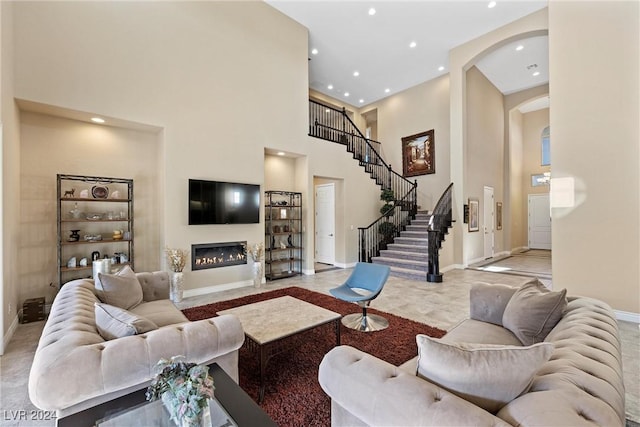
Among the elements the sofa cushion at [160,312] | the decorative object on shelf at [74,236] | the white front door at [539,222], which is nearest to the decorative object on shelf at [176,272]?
the decorative object on shelf at [74,236]

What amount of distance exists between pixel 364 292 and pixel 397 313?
0.66 meters

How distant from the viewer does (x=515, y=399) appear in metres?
1.08

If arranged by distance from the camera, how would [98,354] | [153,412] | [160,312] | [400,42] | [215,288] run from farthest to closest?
[400,42] < [215,288] < [160,312] < [98,354] < [153,412]

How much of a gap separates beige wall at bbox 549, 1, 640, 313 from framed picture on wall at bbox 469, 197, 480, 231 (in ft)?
11.3

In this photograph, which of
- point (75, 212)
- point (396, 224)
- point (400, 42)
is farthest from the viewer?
point (396, 224)

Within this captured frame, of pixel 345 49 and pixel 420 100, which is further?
pixel 420 100

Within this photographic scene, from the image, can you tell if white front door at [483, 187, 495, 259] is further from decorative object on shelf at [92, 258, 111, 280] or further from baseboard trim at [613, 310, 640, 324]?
decorative object on shelf at [92, 258, 111, 280]

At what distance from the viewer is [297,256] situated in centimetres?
701

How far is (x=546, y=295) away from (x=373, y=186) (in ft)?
21.2

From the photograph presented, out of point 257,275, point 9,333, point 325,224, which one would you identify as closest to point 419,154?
point 325,224

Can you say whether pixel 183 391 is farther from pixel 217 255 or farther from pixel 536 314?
pixel 217 255

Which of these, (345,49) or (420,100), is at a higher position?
(345,49)

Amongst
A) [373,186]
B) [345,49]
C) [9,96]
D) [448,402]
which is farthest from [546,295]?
[345,49]

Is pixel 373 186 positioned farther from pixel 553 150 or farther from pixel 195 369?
pixel 195 369
